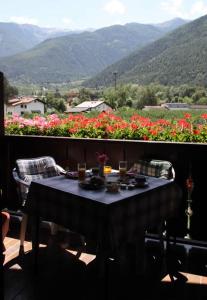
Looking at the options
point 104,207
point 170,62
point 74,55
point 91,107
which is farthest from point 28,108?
point 74,55

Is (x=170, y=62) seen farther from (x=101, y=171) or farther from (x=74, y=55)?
(x=74, y=55)

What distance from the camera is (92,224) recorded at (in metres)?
2.35

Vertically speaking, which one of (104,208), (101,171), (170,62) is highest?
(170,62)

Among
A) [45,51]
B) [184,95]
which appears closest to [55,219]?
[184,95]

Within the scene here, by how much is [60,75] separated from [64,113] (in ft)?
16.2

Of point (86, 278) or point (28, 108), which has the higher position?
point (28, 108)

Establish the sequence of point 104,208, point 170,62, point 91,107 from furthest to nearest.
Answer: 1. point 170,62
2. point 91,107
3. point 104,208

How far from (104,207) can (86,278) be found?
0.97m

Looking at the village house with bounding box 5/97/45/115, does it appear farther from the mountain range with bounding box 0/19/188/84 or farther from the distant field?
the mountain range with bounding box 0/19/188/84

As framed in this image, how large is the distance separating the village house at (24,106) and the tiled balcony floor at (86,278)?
189 centimetres

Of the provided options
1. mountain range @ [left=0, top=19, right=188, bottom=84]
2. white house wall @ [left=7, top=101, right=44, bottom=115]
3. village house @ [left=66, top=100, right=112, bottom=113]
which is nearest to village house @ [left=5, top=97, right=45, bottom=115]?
white house wall @ [left=7, top=101, right=44, bottom=115]

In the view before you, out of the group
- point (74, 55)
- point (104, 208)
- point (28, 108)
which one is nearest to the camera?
point (104, 208)

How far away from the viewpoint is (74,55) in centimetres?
1150

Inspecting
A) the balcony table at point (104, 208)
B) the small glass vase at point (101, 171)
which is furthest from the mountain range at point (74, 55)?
the balcony table at point (104, 208)
